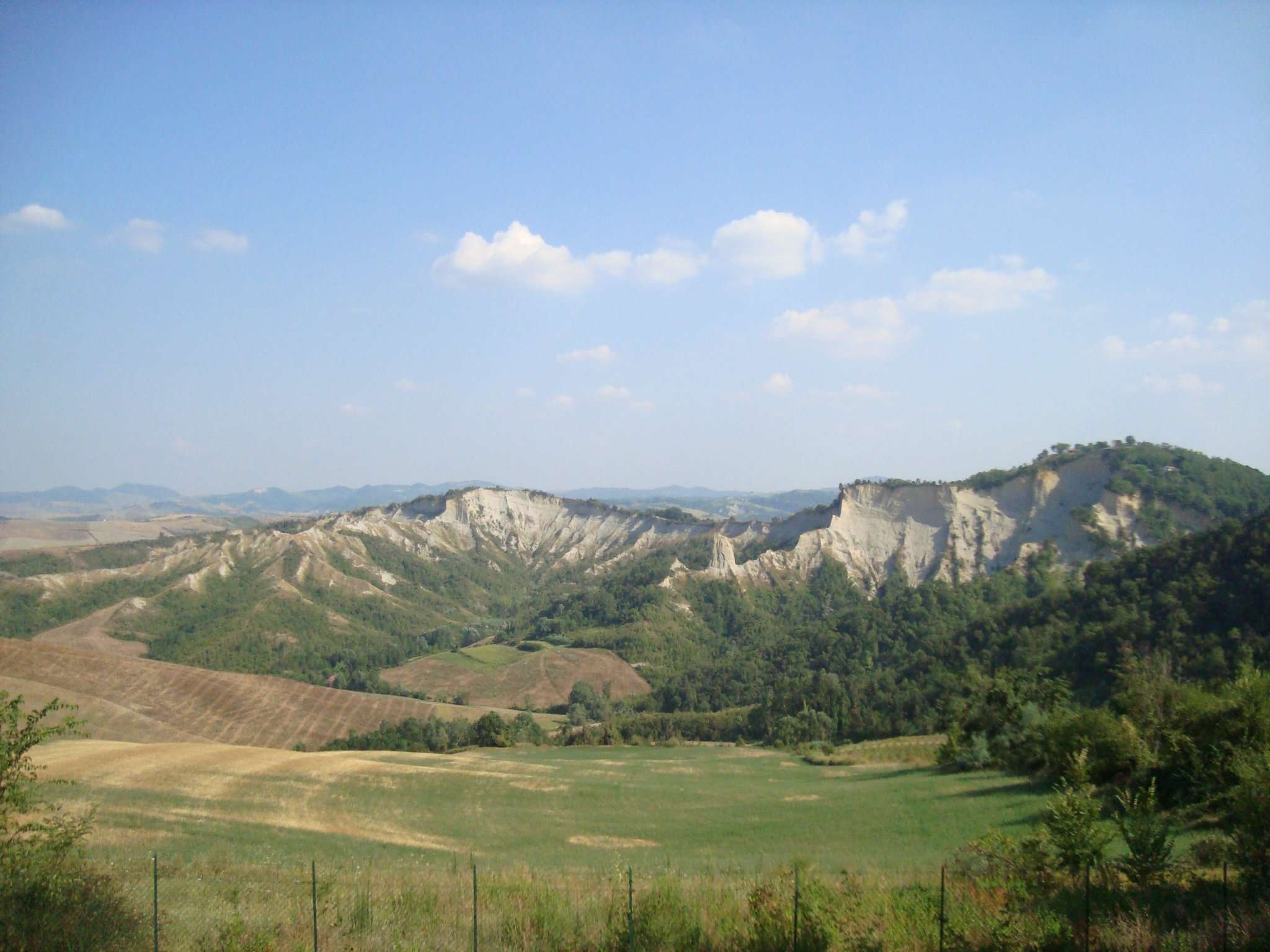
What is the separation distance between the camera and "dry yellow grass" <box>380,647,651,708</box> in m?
98.2

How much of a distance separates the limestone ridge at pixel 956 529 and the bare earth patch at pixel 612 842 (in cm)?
8321

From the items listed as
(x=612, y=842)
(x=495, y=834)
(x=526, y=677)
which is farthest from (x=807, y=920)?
(x=526, y=677)

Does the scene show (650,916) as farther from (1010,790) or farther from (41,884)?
(1010,790)

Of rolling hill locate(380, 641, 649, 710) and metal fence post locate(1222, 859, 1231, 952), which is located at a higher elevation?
metal fence post locate(1222, 859, 1231, 952)

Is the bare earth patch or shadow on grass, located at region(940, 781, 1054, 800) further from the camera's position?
shadow on grass, located at region(940, 781, 1054, 800)

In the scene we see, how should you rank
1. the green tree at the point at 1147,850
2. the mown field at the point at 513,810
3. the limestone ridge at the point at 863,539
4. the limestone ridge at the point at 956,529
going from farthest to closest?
the limestone ridge at the point at 863,539 → the limestone ridge at the point at 956,529 → the mown field at the point at 513,810 → the green tree at the point at 1147,850

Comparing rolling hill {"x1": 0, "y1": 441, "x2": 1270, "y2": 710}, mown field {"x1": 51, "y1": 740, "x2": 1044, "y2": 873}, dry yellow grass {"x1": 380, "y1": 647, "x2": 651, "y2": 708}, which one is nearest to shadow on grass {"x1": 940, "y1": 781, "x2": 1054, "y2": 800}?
mown field {"x1": 51, "y1": 740, "x2": 1044, "y2": 873}

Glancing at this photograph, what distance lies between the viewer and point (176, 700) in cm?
6531

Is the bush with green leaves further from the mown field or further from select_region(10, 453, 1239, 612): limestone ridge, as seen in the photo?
select_region(10, 453, 1239, 612): limestone ridge

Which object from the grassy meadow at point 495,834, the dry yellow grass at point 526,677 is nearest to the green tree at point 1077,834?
the grassy meadow at point 495,834

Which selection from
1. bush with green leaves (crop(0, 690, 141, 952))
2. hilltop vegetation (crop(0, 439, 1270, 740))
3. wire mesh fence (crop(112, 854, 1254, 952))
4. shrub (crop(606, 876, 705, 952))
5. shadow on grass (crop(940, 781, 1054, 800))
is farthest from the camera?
hilltop vegetation (crop(0, 439, 1270, 740))

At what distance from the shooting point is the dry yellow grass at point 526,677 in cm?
9825

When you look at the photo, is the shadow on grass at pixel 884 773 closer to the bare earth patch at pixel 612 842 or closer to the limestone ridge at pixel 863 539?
the bare earth patch at pixel 612 842

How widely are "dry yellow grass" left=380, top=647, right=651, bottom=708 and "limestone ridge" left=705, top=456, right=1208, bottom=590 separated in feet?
112
